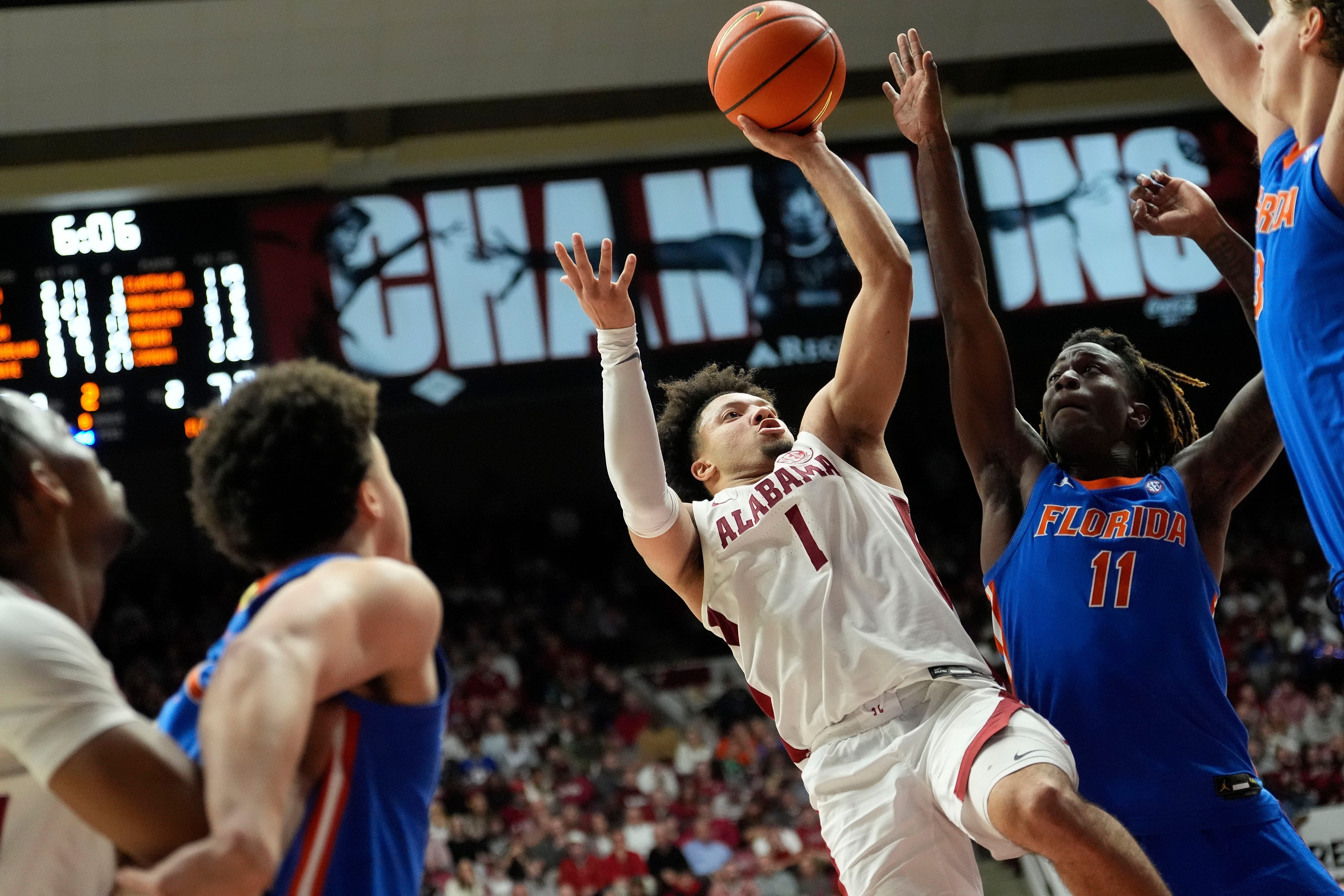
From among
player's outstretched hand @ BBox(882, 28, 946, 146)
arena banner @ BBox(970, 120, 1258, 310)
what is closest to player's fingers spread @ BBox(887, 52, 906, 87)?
player's outstretched hand @ BBox(882, 28, 946, 146)

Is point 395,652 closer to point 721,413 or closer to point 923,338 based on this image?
point 721,413

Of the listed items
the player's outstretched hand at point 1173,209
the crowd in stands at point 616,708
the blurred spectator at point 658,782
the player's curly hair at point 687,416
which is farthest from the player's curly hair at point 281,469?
Answer: the blurred spectator at point 658,782

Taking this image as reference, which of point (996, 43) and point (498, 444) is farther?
point (498, 444)

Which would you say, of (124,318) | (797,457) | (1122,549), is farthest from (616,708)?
(1122,549)

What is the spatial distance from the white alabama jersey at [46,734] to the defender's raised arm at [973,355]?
7.90ft

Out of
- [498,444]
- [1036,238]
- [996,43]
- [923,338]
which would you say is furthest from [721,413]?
[498,444]

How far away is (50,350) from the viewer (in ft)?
29.7

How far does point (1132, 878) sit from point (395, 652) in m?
1.65

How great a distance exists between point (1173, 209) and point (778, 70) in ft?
4.08

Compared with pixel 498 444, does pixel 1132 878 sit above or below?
below

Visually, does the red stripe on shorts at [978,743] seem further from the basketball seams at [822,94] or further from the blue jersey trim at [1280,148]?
the basketball seams at [822,94]

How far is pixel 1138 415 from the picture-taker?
393cm

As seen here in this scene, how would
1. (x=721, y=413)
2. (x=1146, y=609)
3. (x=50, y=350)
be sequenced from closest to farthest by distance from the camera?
(x=1146, y=609), (x=721, y=413), (x=50, y=350)

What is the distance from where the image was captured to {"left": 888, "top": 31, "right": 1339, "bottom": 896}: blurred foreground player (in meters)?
3.16
